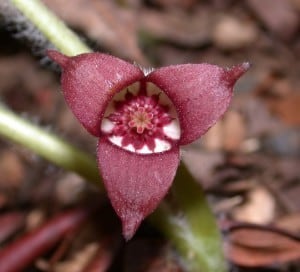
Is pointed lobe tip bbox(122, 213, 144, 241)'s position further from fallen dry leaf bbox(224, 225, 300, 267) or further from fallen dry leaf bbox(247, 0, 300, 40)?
fallen dry leaf bbox(247, 0, 300, 40)

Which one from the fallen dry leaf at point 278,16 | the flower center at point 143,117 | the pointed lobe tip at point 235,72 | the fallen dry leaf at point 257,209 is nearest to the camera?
the pointed lobe tip at point 235,72

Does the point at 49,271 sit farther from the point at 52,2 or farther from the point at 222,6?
the point at 222,6

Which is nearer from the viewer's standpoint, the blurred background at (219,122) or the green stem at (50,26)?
the green stem at (50,26)

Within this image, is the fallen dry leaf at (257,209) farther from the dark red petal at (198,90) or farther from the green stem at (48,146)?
the dark red petal at (198,90)

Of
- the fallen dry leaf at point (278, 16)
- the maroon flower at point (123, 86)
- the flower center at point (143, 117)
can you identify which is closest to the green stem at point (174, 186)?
the flower center at point (143, 117)

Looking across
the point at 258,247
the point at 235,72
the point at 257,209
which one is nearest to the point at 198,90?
the point at 235,72

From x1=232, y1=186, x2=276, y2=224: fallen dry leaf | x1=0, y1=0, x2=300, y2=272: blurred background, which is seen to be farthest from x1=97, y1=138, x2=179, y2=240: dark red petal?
x1=232, y1=186, x2=276, y2=224: fallen dry leaf
